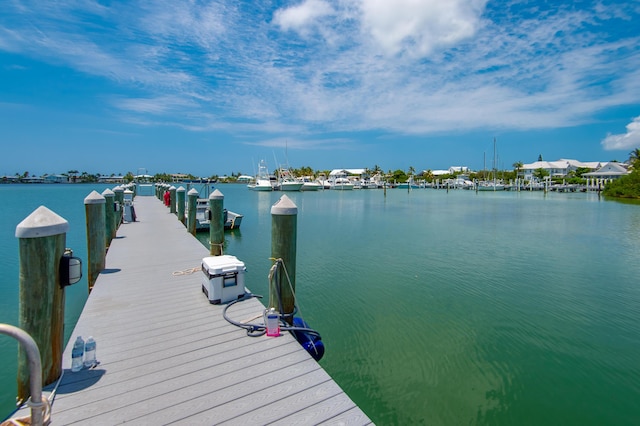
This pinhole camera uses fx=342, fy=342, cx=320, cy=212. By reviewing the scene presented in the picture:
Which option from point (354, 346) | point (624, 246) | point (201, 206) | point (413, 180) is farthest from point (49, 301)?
point (413, 180)

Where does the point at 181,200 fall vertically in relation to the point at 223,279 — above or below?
above

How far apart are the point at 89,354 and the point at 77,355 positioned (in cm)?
11

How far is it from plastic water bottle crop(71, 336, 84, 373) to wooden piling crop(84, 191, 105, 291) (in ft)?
13.7

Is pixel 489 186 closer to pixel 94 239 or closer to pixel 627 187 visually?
pixel 627 187

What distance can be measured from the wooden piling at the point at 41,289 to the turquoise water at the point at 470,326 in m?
2.93

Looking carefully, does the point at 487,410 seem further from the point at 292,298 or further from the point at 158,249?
the point at 158,249

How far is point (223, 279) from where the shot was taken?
533 centimetres

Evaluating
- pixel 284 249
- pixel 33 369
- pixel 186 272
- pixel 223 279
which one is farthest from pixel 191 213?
pixel 33 369

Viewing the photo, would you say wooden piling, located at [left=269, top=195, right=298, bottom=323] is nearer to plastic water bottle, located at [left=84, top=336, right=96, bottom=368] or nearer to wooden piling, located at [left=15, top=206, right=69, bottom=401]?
plastic water bottle, located at [left=84, top=336, right=96, bottom=368]

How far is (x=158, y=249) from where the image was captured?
9617mm

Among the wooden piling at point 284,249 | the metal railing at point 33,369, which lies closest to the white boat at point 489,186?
the wooden piling at point 284,249

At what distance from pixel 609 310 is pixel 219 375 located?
10.4m

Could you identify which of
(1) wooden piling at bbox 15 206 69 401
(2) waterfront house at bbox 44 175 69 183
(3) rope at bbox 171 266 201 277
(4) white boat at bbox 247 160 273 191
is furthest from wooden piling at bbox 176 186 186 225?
(2) waterfront house at bbox 44 175 69 183

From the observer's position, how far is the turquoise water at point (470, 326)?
5.36 meters
